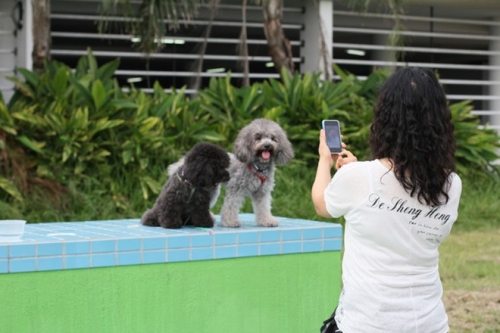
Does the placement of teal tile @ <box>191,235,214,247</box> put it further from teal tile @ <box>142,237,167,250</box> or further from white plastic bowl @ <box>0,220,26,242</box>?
white plastic bowl @ <box>0,220,26,242</box>

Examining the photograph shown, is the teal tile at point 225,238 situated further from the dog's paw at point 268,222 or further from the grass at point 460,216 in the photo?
the grass at point 460,216

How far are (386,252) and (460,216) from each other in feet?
29.5

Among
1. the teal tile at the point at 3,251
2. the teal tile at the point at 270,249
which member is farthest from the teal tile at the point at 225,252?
the teal tile at the point at 3,251

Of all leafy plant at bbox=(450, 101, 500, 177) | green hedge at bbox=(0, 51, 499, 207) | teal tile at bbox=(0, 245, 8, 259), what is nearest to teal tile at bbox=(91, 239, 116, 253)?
teal tile at bbox=(0, 245, 8, 259)

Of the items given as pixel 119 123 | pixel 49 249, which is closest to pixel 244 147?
pixel 49 249

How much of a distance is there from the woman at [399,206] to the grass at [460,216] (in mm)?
3704

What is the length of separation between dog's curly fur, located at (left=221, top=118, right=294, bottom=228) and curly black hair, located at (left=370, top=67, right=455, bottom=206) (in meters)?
2.31

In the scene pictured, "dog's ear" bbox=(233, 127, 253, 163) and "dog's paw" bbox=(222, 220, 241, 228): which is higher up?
"dog's ear" bbox=(233, 127, 253, 163)

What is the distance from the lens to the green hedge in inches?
393

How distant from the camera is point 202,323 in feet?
16.7

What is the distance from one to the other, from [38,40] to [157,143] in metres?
2.24

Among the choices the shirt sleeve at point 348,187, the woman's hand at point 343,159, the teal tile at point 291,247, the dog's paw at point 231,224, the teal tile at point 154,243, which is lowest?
the teal tile at point 291,247

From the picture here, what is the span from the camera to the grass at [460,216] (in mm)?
7449

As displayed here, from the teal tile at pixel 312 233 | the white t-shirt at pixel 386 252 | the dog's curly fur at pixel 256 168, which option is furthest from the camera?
the dog's curly fur at pixel 256 168
